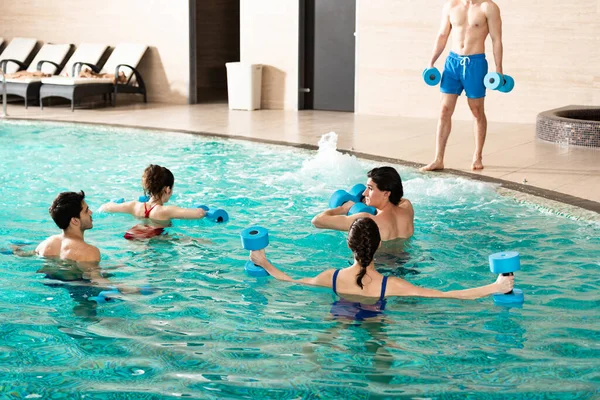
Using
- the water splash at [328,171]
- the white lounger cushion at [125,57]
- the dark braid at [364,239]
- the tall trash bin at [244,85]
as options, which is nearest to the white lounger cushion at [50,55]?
the white lounger cushion at [125,57]

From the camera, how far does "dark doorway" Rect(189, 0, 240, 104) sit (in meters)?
16.7

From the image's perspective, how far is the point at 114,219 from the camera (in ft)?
21.2

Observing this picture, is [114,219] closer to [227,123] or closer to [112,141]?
[112,141]

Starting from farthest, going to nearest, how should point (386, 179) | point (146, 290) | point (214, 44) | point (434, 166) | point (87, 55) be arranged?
point (214, 44) → point (87, 55) → point (434, 166) → point (386, 179) → point (146, 290)

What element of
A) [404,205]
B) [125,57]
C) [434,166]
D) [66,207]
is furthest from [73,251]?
[125,57]

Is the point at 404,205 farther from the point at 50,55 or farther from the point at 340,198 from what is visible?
the point at 50,55

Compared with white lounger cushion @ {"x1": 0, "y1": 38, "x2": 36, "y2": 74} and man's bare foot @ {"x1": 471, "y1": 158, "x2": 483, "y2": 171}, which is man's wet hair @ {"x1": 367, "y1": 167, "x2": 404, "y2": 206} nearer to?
man's bare foot @ {"x1": 471, "y1": 158, "x2": 483, "y2": 171}

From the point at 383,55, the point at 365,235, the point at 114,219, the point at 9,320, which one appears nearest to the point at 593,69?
the point at 383,55

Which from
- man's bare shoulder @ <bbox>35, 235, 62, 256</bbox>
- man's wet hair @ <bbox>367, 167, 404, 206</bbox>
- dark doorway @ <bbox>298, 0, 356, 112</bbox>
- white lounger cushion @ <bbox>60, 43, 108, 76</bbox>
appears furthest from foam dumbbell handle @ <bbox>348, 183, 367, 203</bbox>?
white lounger cushion @ <bbox>60, 43, 108, 76</bbox>

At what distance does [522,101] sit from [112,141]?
5964 mm

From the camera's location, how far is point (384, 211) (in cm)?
546

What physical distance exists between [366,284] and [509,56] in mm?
8723

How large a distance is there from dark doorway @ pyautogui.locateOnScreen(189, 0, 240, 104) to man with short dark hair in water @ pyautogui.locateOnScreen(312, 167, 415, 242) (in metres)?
10.7

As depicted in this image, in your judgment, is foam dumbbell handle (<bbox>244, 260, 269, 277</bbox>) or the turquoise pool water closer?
the turquoise pool water
